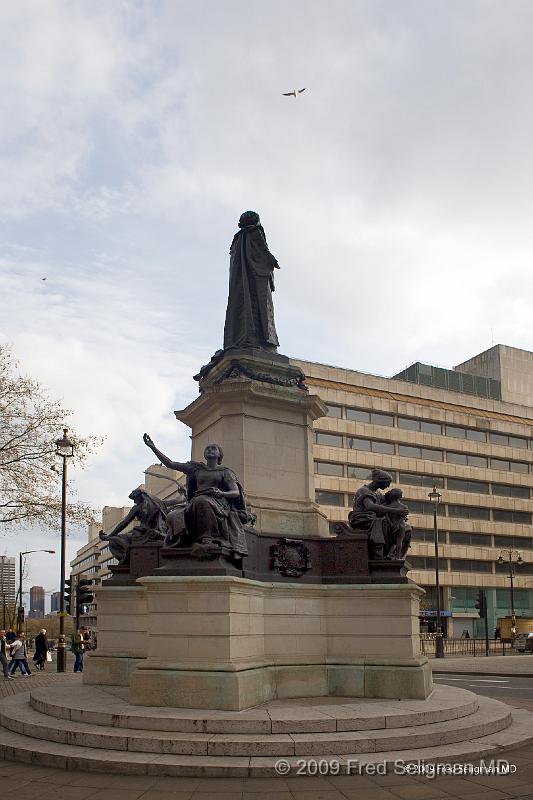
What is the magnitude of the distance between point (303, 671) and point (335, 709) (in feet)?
6.64

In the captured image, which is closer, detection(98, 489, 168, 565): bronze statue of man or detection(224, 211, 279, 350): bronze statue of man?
detection(98, 489, 168, 565): bronze statue of man

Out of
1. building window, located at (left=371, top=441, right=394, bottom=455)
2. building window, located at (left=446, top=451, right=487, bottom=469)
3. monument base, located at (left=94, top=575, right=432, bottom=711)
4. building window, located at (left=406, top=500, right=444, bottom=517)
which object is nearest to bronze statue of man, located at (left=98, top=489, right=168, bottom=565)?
monument base, located at (left=94, top=575, right=432, bottom=711)

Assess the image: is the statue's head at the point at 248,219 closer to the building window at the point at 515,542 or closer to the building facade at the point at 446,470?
the building facade at the point at 446,470

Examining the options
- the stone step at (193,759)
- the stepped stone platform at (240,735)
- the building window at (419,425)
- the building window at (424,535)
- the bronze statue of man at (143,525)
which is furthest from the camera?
the building window at (419,425)

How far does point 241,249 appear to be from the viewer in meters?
16.8

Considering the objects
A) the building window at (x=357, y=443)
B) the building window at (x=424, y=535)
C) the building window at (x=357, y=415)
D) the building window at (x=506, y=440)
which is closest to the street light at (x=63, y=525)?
the building window at (x=357, y=443)

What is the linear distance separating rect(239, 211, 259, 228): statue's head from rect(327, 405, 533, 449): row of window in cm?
5219

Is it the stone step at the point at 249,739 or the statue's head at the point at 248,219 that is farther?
the statue's head at the point at 248,219

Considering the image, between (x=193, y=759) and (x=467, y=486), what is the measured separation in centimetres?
7272

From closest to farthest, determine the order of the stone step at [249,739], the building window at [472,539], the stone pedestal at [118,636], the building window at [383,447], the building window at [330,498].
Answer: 1. the stone step at [249,739]
2. the stone pedestal at [118,636]
3. the building window at [330,498]
4. the building window at [383,447]
5. the building window at [472,539]

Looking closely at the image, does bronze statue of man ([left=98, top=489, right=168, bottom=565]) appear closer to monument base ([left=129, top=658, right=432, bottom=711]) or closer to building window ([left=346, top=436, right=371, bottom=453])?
monument base ([left=129, top=658, right=432, bottom=711])

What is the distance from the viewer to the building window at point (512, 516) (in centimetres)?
7881

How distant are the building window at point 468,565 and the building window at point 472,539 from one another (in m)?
1.73

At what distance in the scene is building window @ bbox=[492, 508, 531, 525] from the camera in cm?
7881
